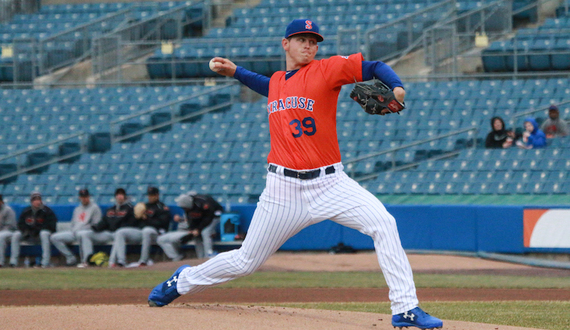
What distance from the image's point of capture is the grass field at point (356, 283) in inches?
274

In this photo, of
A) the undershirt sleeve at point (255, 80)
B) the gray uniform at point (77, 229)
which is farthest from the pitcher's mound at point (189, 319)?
the gray uniform at point (77, 229)

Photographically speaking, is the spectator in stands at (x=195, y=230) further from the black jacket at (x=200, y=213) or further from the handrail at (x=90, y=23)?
the handrail at (x=90, y=23)

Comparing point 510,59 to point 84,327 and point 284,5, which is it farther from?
point 84,327

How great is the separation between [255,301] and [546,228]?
5.34m

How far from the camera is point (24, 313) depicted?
5.57 metres

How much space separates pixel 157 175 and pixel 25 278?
14.9 ft

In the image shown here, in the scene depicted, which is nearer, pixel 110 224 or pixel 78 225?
pixel 110 224

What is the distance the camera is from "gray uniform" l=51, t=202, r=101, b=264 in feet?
41.9

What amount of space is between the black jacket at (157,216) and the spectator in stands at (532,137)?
19.3 feet

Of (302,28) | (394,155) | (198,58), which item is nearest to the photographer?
(302,28)

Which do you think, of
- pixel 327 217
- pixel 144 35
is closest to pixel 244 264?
pixel 327 217

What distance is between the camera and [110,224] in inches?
499

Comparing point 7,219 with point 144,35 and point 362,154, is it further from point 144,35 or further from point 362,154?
point 144,35

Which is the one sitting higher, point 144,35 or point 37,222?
point 144,35
